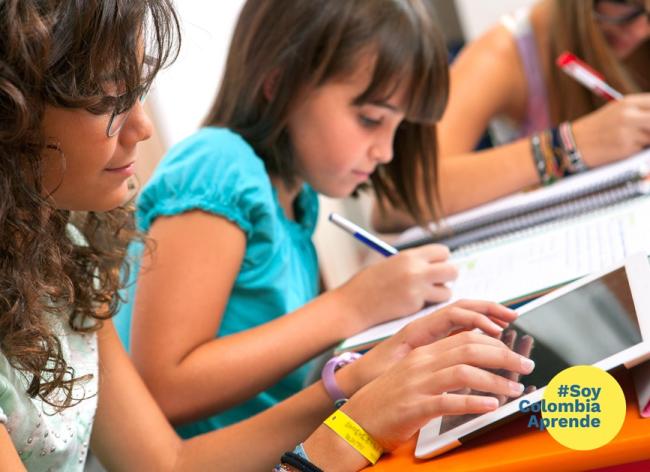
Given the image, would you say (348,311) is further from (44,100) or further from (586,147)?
(586,147)

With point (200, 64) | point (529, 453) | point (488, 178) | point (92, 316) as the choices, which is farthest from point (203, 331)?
point (200, 64)

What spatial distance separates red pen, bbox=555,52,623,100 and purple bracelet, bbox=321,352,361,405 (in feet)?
2.72

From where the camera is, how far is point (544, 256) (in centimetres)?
100

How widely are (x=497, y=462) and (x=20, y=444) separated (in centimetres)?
41

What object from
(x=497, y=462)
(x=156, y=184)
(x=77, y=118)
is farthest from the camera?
(x=156, y=184)

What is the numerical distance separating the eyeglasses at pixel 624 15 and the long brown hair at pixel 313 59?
45cm

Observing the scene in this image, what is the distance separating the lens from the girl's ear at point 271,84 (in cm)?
116

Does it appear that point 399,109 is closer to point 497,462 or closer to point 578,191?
point 578,191

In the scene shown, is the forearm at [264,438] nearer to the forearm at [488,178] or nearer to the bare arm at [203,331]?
the bare arm at [203,331]

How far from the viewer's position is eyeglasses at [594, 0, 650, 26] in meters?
1.52

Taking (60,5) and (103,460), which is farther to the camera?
(103,460)

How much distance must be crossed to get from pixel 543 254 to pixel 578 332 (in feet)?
1.11

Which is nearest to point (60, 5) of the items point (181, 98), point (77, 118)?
point (77, 118)

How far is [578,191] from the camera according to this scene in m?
1.22
